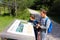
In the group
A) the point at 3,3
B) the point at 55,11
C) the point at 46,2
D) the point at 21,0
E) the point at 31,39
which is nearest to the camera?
the point at 31,39

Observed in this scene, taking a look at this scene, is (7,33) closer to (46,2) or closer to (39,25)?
(39,25)

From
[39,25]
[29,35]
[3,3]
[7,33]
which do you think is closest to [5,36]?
[7,33]

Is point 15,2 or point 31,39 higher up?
point 31,39

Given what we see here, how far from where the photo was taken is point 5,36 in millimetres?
3309

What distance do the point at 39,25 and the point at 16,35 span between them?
5.92 feet

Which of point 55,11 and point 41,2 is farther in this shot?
point 41,2

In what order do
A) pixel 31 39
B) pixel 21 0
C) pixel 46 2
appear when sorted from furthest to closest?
pixel 46 2
pixel 21 0
pixel 31 39

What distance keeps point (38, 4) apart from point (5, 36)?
51.4m

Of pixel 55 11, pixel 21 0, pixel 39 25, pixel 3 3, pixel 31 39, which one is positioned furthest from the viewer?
pixel 55 11

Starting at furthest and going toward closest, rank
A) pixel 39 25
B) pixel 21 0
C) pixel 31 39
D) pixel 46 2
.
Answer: pixel 46 2, pixel 21 0, pixel 39 25, pixel 31 39

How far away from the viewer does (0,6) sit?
3375cm

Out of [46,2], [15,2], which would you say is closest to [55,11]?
[46,2]

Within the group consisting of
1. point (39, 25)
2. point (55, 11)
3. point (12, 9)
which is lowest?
point (55, 11)

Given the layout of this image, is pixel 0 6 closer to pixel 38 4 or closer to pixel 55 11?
pixel 55 11
